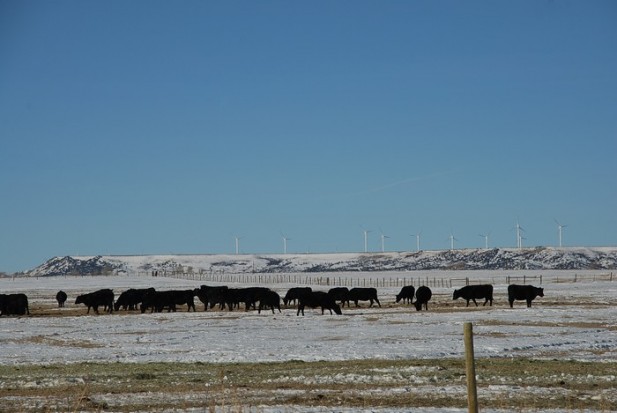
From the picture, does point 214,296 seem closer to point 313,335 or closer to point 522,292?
point 522,292

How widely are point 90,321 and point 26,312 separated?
9.21 m

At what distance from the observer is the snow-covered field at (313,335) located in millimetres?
24734

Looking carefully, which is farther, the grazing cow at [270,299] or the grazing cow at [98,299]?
the grazing cow at [98,299]

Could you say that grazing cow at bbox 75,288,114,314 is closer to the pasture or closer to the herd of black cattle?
the herd of black cattle

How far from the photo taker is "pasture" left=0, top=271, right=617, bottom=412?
15.6m

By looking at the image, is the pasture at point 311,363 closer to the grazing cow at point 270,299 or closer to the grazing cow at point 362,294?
the grazing cow at point 270,299

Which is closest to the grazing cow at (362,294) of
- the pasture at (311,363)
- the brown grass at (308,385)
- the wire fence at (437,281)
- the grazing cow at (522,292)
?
the grazing cow at (522,292)

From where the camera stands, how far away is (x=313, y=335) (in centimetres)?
3122

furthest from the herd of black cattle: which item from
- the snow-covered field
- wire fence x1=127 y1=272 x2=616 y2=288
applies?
wire fence x1=127 y1=272 x2=616 y2=288

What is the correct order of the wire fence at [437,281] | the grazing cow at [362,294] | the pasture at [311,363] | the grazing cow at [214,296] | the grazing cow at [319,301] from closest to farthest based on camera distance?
1. the pasture at [311,363]
2. the grazing cow at [319,301]
3. the grazing cow at [362,294]
4. the grazing cow at [214,296]
5. the wire fence at [437,281]

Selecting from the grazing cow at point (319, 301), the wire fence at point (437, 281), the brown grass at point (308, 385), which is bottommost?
the brown grass at point (308, 385)

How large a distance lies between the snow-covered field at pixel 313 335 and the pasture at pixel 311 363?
59 millimetres

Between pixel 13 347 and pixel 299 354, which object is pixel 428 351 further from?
pixel 13 347

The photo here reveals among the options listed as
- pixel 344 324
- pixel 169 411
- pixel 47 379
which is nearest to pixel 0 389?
pixel 47 379
